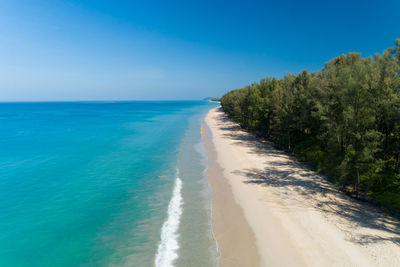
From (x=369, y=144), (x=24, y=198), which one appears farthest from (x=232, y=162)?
(x=24, y=198)

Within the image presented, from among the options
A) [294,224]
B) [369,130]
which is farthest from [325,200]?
[369,130]

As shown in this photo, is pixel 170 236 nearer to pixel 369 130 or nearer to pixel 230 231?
pixel 230 231

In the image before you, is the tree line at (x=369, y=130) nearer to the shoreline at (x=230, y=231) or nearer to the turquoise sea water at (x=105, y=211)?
the shoreline at (x=230, y=231)

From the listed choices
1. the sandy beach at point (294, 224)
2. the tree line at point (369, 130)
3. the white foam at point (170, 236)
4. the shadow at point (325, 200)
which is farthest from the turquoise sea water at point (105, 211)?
the tree line at point (369, 130)

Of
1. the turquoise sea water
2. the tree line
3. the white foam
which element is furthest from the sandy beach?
the white foam

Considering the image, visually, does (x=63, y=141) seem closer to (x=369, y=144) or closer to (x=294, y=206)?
(x=294, y=206)
